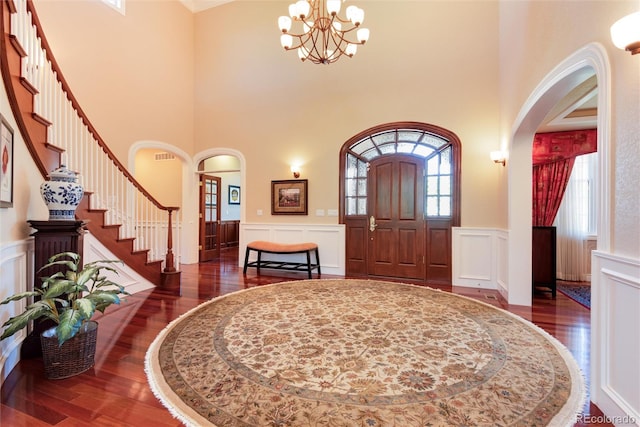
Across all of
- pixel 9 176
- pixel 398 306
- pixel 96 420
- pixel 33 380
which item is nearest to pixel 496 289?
pixel 398 306

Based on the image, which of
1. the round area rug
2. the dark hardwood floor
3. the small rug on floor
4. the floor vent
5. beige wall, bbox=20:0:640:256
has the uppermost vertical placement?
beige wall, bbox=20:0:640:256

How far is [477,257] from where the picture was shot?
4840mm

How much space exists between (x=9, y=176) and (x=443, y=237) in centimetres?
527

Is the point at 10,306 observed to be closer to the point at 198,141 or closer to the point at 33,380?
the point at 33,380

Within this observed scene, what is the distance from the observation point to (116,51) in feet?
17.7

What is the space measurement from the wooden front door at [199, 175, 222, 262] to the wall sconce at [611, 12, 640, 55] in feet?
23.3

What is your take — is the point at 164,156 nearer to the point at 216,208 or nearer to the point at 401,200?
the point at 216,208

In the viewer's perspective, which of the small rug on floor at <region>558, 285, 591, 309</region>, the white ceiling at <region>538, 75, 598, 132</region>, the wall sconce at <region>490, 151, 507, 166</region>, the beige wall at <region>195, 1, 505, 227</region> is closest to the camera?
the white ceiling at <region>538, 75, 598, 132</region>

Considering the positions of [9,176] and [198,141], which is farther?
[198,141]

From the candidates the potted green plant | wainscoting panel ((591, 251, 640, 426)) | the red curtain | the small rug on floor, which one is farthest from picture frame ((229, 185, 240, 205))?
wainscoting panel ((591, 251, 640, 426))

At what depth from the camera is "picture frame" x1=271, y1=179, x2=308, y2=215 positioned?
19.2 ft

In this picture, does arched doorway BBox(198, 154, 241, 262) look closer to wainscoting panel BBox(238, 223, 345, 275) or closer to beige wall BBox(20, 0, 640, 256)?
beige wall BBox(20, 0, 640, 256)

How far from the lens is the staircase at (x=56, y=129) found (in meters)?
2.31

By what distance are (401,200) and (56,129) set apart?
4.90 m
